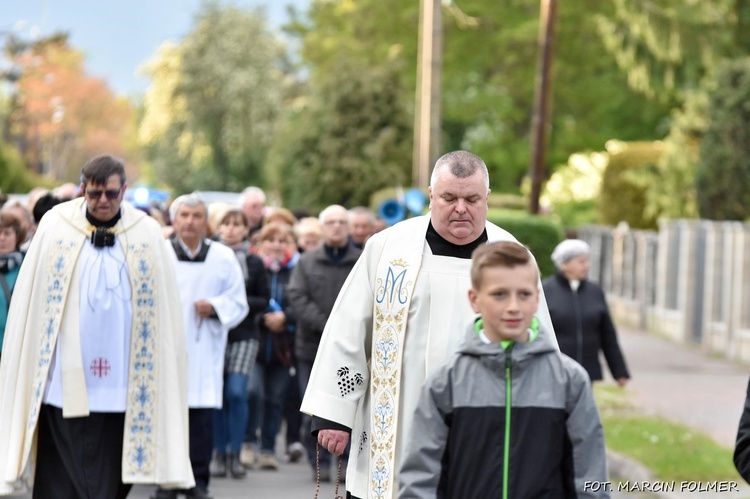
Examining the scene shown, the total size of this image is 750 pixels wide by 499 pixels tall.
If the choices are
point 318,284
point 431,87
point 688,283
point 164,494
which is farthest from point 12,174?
point 164,494

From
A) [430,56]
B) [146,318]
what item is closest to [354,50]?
[430,56]

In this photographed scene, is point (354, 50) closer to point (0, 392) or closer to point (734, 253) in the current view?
point (734, 253)

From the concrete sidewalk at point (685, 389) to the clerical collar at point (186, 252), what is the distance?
3353 millimetres

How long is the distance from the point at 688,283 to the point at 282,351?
1362 cm

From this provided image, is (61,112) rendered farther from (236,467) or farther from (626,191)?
(236,467)

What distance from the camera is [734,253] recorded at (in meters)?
23.2

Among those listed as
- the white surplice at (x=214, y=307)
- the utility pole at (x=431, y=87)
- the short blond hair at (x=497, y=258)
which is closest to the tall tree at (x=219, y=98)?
the utility pole at (x=431, y=87)

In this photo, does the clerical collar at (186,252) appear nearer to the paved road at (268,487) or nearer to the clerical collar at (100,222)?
the paved road at (268,487)

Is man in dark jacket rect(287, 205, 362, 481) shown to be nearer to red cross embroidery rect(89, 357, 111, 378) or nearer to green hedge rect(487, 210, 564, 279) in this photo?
red cross embroidery rect(89, 357, 111, 378)

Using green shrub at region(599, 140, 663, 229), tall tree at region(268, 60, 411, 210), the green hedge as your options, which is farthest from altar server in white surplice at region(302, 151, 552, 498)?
green shrub at region(599, 140, 663, 229)

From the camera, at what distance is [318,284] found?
12.6 meters

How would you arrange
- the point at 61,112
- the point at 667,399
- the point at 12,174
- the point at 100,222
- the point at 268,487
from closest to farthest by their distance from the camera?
the point at 100,222 → the point at 268,487 → the point at 667,399 → the point at 12,174 → the point at 61,112

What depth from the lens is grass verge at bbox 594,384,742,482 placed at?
11570 millimetres

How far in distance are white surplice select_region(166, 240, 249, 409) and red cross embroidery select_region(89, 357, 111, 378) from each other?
2795 millimetres
